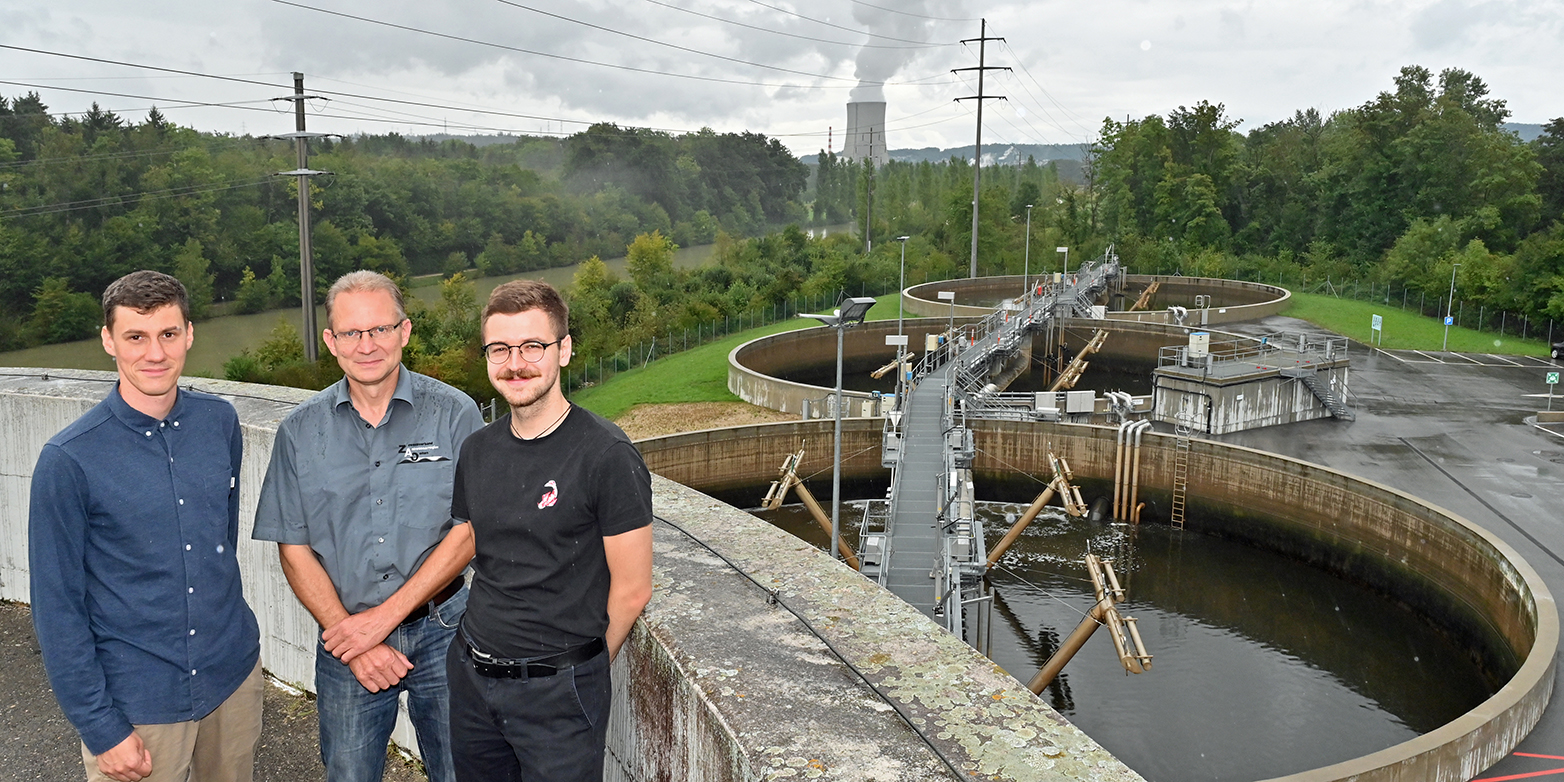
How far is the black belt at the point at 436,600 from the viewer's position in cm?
404

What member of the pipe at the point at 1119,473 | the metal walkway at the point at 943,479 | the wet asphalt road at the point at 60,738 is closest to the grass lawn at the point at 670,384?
the metal walkway at the point at 943,479

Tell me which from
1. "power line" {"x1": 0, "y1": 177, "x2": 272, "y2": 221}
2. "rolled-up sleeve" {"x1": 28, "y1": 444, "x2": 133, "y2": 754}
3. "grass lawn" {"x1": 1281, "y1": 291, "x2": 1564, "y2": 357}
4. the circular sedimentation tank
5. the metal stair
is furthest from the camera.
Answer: "power line" {"x1": 0, "y1": 177, "x2": 272, "y2": 221}

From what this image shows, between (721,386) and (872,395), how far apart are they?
25.4 feet

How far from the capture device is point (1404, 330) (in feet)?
163

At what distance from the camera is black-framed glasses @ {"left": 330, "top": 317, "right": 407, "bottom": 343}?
3.96 metres

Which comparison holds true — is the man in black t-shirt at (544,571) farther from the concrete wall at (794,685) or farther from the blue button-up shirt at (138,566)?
the blue button-up shirt at (138,566)

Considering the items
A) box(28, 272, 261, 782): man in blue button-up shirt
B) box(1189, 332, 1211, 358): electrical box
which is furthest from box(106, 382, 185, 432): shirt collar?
box(1189, 332, 1211, 358): electrical box

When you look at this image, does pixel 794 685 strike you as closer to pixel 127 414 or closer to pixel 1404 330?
pixel 127 414

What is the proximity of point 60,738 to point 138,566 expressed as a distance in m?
2.53

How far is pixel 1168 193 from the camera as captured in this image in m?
79.9

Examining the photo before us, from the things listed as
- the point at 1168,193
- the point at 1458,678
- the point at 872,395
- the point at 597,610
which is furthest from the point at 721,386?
the point at 1168,193

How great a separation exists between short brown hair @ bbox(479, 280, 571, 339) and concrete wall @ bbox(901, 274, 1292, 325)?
47.5 meters

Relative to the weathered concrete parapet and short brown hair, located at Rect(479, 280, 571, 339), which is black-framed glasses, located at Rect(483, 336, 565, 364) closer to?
short brown hair, located at Rect(479, 280, 571, 339)

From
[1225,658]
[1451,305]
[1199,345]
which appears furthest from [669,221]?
[1225,658]
